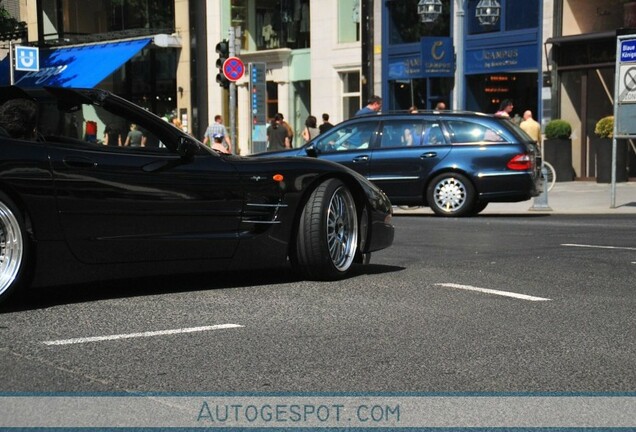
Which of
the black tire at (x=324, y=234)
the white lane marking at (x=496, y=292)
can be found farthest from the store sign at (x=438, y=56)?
the white lane marking at (x=496, y=292)

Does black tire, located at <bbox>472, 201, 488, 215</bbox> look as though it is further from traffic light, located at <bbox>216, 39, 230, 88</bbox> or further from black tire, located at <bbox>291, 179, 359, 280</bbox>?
black tire, located at <bbox>291, 179, 359, 280</bbox>

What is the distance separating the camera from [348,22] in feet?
107

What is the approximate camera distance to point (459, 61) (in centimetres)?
2869

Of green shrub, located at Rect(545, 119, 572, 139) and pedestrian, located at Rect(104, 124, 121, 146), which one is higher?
pedestrian, located at Rect(104, 124, 121, 146)

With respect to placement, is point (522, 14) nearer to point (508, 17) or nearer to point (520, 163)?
point (508, 17)

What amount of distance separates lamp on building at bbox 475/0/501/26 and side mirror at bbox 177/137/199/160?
67.1ft

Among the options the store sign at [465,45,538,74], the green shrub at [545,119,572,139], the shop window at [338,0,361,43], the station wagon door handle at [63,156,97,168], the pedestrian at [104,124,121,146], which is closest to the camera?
the station wagon door handle at [63,156,97,168]

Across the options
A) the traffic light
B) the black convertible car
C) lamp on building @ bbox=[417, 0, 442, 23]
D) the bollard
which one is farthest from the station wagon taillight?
lamp on building @ bbox=[417, 0, 442, 23]

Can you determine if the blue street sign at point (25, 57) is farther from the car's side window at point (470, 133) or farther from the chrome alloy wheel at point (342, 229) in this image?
the chrome alloy wheel at point (342, 229)

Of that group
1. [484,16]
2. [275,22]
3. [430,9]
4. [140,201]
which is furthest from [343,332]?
[275,22]

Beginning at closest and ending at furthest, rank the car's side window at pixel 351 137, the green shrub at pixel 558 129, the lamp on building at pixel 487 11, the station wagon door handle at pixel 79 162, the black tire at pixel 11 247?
the black tire at pixel 11 247, the station wagon door handle at pixel 79 162, the car's side window at pixel 351 137, the green shrub at pixel 558 129, the lamp on building at pixel 487 11

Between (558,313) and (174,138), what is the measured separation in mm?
2529

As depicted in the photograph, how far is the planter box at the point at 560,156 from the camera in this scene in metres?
25.6

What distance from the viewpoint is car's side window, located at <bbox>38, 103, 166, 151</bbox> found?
262 inches
